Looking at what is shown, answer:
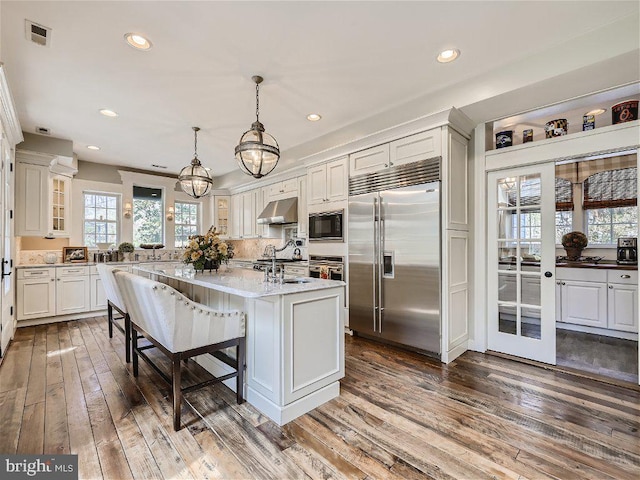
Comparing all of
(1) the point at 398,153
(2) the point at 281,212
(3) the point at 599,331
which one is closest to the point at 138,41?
(1) the point at 398,153

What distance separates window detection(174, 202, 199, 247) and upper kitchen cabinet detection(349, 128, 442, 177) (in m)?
4.83

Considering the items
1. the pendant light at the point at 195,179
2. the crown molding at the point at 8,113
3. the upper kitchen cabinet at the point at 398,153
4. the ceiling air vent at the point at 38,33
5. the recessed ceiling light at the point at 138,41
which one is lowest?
the pendant light at the point at 195,179

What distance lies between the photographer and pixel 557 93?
8.95ft

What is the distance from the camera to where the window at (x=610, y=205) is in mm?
4559

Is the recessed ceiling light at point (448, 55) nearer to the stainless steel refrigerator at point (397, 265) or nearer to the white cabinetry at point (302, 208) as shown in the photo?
the stainless steel refrigerator at point (397, 265)

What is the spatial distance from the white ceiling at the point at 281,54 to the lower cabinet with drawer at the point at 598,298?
2650 millimetres

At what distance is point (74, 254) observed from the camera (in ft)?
17.8

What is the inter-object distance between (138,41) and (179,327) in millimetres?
2232

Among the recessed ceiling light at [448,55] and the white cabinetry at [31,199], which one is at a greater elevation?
the recessed ceiling light at [448,55]

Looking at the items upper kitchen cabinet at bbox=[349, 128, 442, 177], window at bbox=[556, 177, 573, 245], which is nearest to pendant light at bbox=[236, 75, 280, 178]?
upper kitchen cabinet at bbox=[349, 128, 442, 177]

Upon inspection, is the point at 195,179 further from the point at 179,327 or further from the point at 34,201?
the point at 34,201

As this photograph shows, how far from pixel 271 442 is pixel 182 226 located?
Answer: 625cm

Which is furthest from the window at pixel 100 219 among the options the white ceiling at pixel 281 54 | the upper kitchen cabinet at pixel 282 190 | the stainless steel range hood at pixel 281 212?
the upper kitchen cabinet at pixel 282 190

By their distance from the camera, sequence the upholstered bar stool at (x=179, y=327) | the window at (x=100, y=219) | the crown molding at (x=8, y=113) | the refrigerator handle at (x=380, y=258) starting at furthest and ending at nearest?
the window at (x=100, y=219) → the refrigerator handle at (x=380, y=258) → the crown molding at (x=8, y=113) → the upholstered bar stool at (x=179, y=327)
